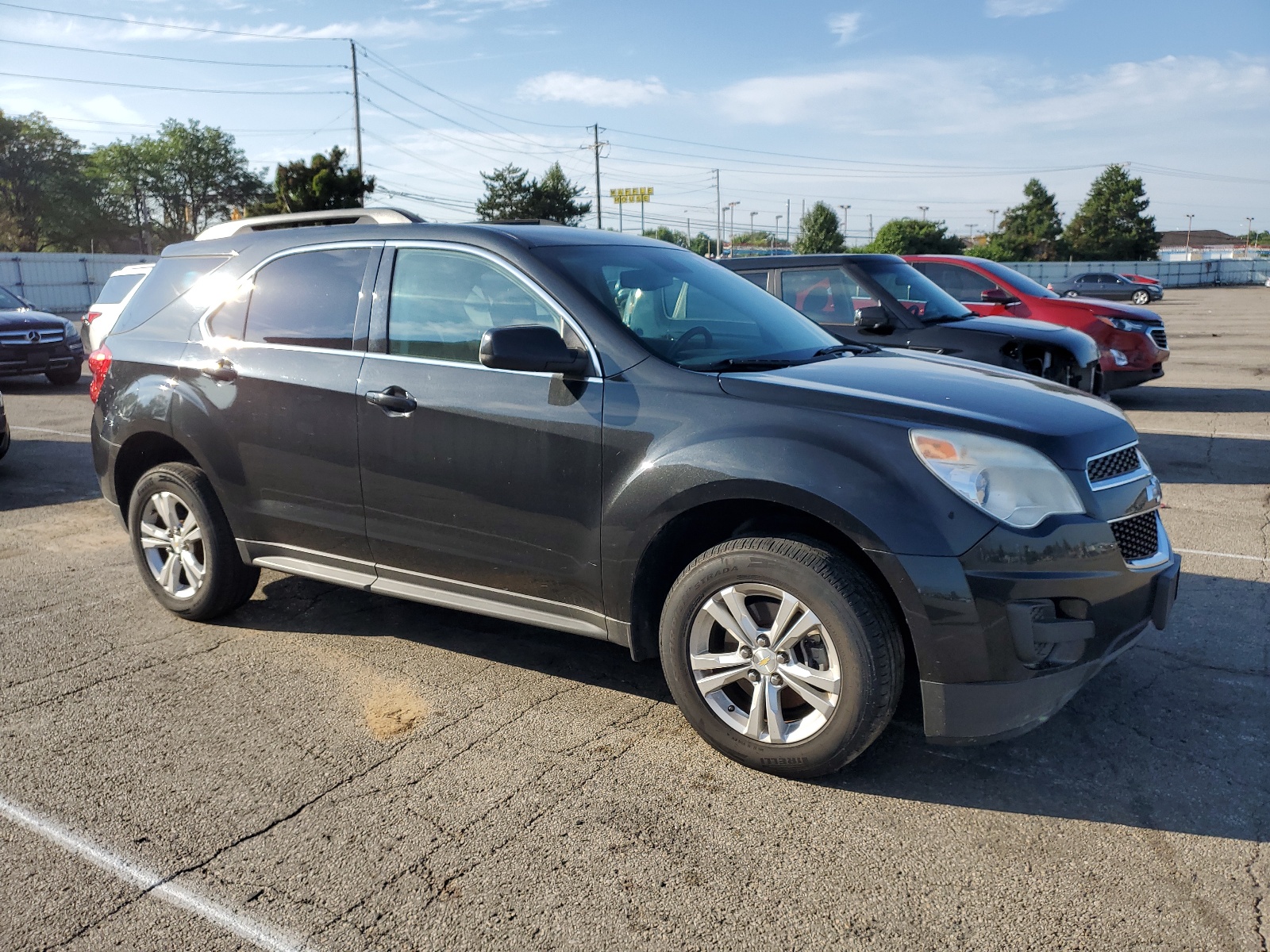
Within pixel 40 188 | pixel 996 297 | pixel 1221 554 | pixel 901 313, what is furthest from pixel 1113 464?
pixel 40 188

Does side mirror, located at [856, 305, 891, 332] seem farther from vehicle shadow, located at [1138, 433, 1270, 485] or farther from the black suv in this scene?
the black suv

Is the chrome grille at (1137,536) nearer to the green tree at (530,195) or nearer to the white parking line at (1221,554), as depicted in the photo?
the white parking line at (1221,554)

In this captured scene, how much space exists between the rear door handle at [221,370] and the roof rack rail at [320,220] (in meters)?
0.64

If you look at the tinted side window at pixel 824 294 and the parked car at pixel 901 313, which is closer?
the parked car at pixel 901 313

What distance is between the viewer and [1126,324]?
12305 millimetres

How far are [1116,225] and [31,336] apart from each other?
267ft

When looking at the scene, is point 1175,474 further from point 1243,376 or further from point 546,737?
point 1243,376

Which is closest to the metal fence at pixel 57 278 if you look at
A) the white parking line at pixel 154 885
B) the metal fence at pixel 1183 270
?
the white parking line at pixel 154 885

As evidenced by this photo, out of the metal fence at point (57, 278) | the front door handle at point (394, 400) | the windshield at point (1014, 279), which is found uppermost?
the metal fence at point (57, 278)

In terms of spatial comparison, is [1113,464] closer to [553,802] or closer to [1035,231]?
[553,802]

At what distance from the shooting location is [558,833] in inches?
117

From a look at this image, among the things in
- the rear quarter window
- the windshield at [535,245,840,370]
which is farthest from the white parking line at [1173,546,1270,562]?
the rear quarter window

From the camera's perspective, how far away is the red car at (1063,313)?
11898mm

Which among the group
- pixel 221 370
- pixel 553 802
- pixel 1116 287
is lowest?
pixel 553 802
